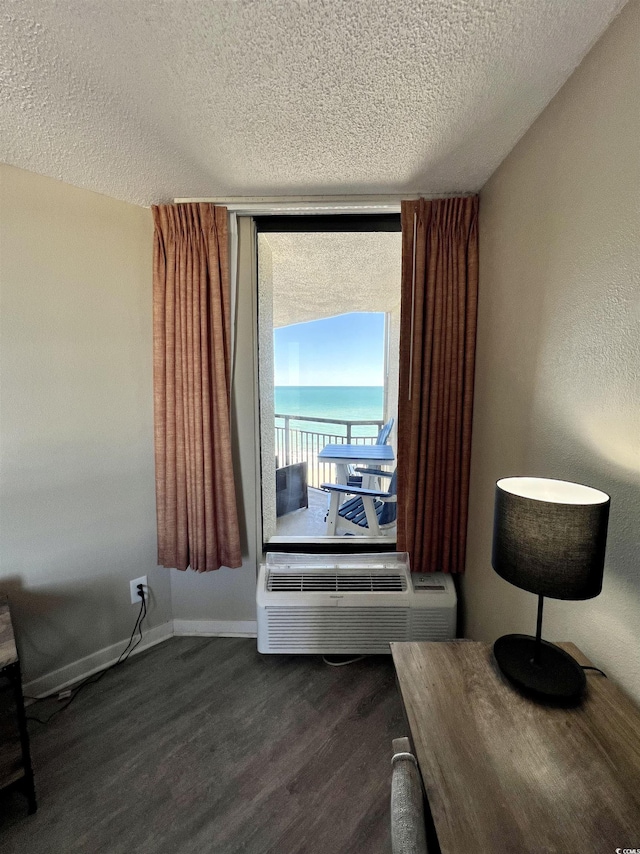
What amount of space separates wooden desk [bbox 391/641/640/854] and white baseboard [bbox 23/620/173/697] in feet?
5.52

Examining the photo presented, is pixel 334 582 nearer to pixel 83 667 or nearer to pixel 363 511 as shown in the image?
pixel 363 511

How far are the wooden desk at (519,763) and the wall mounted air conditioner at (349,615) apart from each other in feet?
2.93

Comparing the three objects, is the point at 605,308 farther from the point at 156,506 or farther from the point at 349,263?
the point at 156,506

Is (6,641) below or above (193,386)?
below

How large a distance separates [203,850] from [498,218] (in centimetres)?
259

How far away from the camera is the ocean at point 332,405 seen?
6.98ft

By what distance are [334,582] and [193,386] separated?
1.28 metres

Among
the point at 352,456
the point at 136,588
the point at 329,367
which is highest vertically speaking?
the point at 329,367

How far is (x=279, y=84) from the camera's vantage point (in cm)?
109

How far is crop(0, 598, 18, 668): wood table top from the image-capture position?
3.85ft

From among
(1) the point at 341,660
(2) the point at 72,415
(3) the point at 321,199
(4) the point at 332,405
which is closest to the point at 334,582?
(1) the point at 341,660

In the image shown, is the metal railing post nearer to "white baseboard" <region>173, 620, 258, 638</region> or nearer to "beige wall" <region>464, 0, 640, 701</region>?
"white baseboard" <region>173, 620, 258, 638</region>

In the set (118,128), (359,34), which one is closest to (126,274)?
(118,128)

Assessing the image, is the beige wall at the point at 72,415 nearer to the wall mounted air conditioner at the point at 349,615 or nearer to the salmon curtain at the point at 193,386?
the salmon curtain at the point at 193,386
